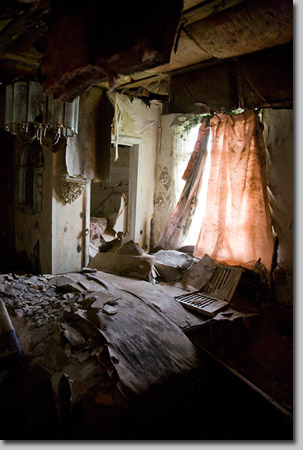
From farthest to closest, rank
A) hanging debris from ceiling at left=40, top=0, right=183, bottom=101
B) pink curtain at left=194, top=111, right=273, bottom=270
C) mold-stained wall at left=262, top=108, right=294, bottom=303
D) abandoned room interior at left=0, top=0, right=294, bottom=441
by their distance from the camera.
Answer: pink curtain at left=194, top=111, right=273, bottom=270 → mold-stained wall at left=262, top=108, right=294, bottom=303 → abandoned room interior at left=0, top=0, right=294, bottom=441 → hanging debris from ceiling at left=40, top=0, right=183, bottom=101

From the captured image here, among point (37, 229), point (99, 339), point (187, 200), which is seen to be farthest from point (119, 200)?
point (99, 339)

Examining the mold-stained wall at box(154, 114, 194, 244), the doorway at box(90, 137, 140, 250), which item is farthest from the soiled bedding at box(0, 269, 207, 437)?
the mold-stained wall at box(154, 114, 194, 244)

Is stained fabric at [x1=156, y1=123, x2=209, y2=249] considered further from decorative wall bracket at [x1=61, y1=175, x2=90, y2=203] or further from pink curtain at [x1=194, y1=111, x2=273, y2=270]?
decorative wall bracket at [x1=61, y1=175, x2=90, y2=203]

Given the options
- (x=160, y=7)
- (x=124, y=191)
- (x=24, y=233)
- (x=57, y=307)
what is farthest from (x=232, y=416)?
(x=124, y=191)

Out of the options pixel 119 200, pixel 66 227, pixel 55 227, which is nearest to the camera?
pixel 55 227

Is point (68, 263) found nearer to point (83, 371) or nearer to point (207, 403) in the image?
point (83, 371)

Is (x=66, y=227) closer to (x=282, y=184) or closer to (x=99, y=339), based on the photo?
(x=99, y=339)

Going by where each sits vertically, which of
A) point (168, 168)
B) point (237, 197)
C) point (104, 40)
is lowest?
point (237, 197)

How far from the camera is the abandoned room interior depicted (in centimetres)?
256

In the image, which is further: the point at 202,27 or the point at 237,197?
the point at 237,197

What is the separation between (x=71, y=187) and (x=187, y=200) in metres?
2.57

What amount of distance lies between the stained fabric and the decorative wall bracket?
2232mm

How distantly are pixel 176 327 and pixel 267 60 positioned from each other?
11.2 feet

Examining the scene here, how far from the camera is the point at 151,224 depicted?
7.50 meters
